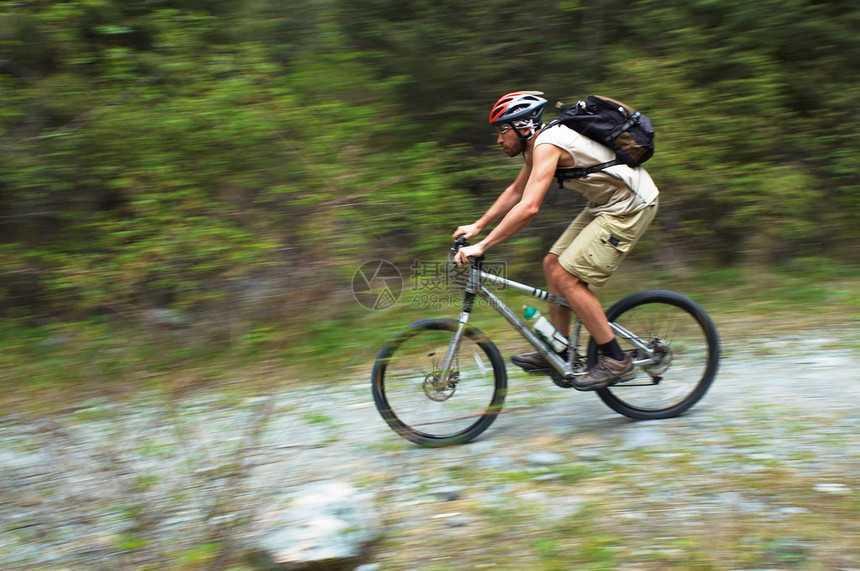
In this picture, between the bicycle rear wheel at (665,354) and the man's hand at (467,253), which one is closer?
the man's hand at (467,253)

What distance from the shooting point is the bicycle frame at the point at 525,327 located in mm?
4203

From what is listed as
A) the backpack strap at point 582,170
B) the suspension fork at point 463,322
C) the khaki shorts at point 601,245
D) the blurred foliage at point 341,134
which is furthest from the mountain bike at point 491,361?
the blurred foliage at point 341,134

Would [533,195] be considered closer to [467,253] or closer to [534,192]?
[534,192]

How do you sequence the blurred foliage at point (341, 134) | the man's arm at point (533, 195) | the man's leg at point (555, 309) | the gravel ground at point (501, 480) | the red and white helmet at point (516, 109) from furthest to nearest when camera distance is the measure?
the blurred foliage at point (341, 134), the man's leg at point (555, 309), the red and white helmet at point (516, 109), the man's arm at point (533, 195), the gravel ground at point (501, 480)

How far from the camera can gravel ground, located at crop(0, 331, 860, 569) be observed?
317 cm

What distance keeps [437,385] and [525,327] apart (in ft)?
2.14

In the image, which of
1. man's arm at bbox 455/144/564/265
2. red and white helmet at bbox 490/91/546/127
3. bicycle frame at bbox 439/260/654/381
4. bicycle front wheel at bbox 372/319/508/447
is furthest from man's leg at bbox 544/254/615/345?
red and white helmet at bbox 490/91/546/127

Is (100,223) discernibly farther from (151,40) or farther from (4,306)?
(151,40)

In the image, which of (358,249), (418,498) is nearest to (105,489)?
(418,498)

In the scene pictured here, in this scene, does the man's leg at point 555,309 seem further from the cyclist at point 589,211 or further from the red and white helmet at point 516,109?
the red and white helmet at point 516,109

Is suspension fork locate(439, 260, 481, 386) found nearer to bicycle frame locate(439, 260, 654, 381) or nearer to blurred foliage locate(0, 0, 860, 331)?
bicycle frame locate(439, 260, 654, 381)

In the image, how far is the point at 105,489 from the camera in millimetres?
3787

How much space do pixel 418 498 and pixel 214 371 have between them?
8.89 ft

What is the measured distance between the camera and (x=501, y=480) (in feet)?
12.5
